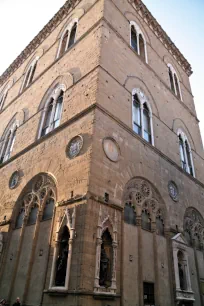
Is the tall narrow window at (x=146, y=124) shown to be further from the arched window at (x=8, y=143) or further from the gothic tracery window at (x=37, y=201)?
the arched window at (x=8, y=143)

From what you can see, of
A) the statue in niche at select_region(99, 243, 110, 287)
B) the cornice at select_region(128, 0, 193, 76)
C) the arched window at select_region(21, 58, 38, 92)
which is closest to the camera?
the statue in niche at select_region(99, 243, 110, 287)

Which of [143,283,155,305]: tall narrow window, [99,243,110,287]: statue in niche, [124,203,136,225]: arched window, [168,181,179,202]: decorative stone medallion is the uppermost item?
[168,181,179,202]: decorative stone medallion

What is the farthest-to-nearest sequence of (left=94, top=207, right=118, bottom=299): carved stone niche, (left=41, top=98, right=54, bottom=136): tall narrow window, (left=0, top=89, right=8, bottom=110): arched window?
(left=0, top=89, right=8, bottom=110): arched window
(left=41, top=98, right=54, bottom=136): tall narrow window
(left=94, top=207, right=118, bottom=299): carved stone niche

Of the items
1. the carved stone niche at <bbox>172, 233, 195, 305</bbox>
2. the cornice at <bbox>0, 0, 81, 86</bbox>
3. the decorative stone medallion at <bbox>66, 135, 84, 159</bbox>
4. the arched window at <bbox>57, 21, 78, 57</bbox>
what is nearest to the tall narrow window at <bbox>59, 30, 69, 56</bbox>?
the arched window at <bbox>57, 21, 78, 57</bbox>

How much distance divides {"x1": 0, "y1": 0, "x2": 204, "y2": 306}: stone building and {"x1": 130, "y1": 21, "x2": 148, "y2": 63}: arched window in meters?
0.09

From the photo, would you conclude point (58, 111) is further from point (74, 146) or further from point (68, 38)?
point (68, 38)

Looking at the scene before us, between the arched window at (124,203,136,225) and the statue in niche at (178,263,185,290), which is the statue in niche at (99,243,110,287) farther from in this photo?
the statue in niche at (178,263,185,290)

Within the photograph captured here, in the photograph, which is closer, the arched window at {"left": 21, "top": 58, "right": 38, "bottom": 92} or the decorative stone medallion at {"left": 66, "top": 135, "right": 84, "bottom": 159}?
the decorative stone medallion at {"left": 66, "top": 135, "right": 84, "bottom": 159}

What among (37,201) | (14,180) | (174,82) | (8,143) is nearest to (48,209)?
(37,201)

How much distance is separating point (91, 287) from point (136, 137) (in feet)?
19.9

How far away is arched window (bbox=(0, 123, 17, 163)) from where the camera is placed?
1459cm

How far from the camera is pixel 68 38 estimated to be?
15.4 meters

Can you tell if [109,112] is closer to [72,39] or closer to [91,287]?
[91,287]

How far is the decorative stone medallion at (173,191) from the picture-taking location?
37.5 ft
